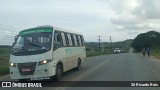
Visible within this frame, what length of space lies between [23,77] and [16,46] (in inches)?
64.6

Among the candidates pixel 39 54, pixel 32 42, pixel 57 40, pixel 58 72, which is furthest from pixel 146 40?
pixel 39 54

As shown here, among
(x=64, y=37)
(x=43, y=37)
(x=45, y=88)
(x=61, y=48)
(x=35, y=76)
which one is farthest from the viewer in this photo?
(x=64, y=37)

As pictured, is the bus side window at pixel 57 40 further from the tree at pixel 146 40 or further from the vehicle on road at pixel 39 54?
the tree at pixel 146 40

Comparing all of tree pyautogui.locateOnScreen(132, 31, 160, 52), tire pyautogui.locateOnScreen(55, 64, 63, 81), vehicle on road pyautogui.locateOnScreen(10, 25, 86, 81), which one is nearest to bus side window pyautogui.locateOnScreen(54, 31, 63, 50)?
vehicle on road pyautogui.locateOnScreen(10, 25, 86, 81)

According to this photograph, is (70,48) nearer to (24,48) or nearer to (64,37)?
(64,37)

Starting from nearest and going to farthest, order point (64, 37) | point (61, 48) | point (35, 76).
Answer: point (35, 76) < point (61, 48) < point (64, 37)

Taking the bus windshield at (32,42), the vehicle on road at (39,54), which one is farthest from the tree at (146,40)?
the bus windshield at (32,42)

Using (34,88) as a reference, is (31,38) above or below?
above

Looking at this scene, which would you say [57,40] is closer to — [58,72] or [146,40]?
[58,72]

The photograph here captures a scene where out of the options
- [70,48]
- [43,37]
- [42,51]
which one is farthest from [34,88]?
[70,48]

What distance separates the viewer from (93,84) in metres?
14.5

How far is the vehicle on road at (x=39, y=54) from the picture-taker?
14.9m

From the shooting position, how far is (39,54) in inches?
591

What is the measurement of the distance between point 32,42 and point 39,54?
1.06m
